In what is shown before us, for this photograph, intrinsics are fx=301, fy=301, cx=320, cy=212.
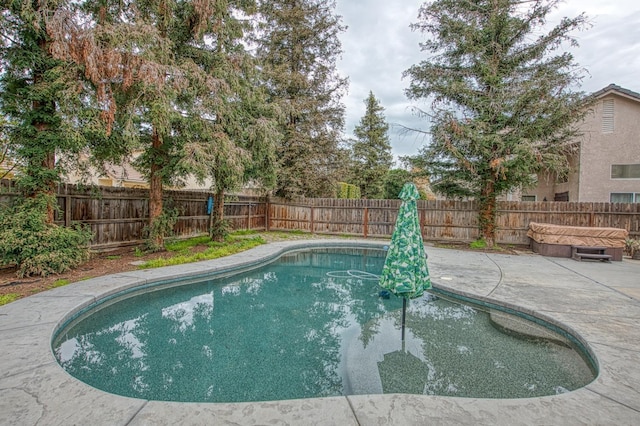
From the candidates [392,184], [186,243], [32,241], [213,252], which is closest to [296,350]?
[32,241]

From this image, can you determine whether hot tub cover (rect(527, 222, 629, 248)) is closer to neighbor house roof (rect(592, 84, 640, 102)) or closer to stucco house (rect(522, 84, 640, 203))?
stucco house (rect(522, 84, 640, 203))

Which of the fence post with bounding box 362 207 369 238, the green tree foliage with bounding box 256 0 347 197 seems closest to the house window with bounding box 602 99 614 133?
the fence post with bounding box 362 207 369 238

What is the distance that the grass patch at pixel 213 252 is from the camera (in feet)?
22.2

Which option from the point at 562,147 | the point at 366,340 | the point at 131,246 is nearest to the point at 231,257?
the point at 131,246

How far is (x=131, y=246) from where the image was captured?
8328 mm

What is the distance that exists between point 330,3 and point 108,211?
45.9 ft

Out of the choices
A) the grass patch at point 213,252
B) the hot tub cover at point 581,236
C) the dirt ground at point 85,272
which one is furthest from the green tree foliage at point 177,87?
the hot tub cover at point 581,236

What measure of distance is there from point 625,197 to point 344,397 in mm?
15487

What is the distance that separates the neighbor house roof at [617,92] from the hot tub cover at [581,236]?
21.5 ft

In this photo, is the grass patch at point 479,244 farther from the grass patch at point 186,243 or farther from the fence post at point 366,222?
the grass patch at point 186,243

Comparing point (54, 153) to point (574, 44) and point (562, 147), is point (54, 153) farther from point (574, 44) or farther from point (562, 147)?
point (574, 44)

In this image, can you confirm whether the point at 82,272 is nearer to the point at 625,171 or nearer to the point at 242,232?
the point at 242,232

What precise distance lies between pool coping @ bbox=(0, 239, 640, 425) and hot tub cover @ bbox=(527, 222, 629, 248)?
4360 millimetres

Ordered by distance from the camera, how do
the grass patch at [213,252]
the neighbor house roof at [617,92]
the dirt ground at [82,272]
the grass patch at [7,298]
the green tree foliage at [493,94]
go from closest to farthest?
the grass patch at [7,298]
the dirt ground at [82,272]
the grass patch at [213,252]
the green tree foliage at [493,94]
the neighbor house roof at [617,92]
